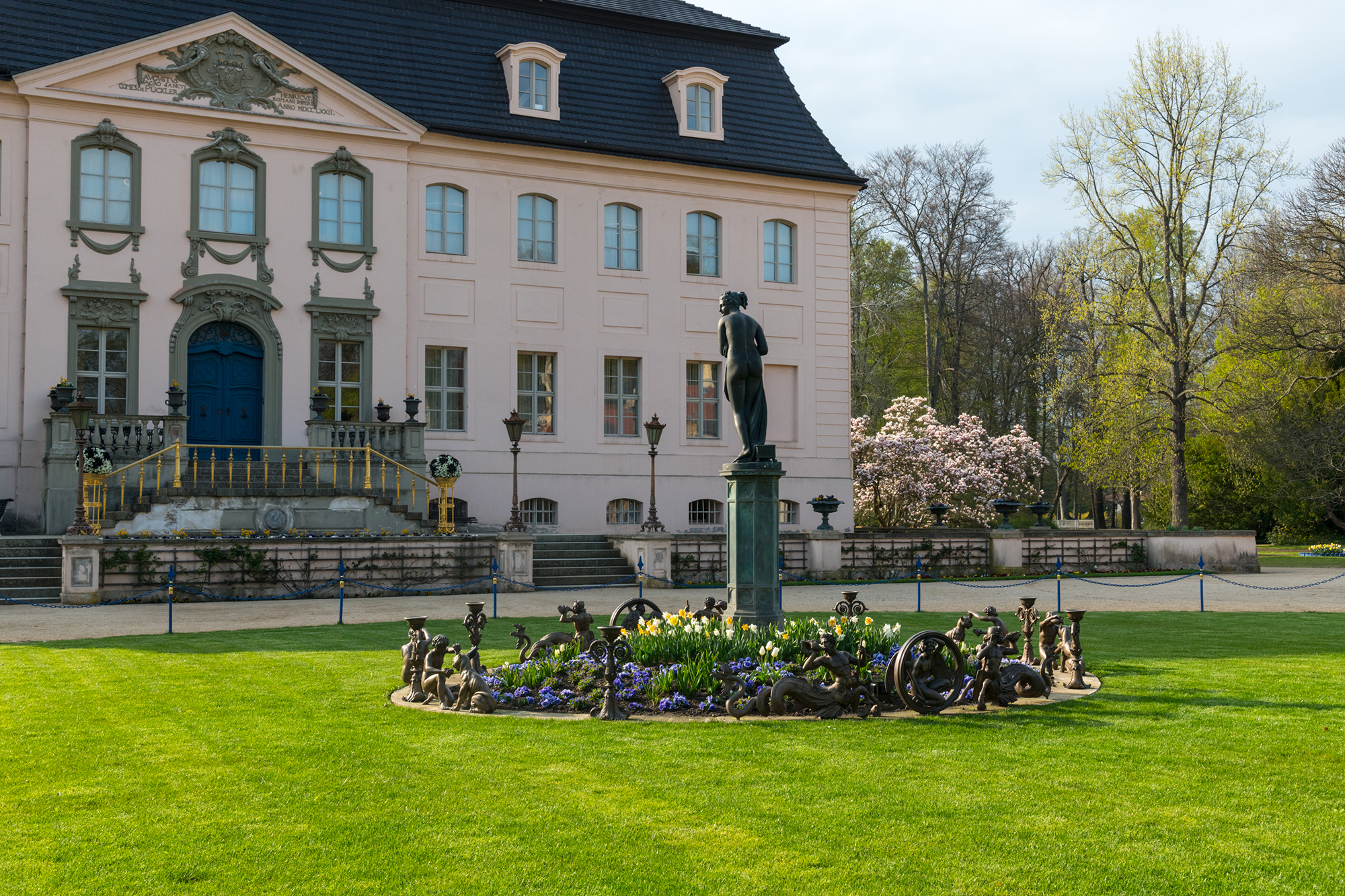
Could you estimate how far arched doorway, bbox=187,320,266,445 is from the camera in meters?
24.8

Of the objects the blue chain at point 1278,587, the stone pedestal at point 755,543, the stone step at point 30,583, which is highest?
the stone pedestal at point 755,543

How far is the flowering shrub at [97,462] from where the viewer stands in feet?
65.8

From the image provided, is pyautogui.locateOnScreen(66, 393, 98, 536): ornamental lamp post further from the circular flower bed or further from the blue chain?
the blue chain

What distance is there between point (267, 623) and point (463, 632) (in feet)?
10.5

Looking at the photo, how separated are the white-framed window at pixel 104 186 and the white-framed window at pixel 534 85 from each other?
8.95m

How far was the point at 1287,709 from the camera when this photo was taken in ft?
30.6

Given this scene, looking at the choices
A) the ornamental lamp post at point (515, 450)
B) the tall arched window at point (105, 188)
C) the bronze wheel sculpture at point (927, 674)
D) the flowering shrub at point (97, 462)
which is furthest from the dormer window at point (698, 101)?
the bronze wheel sculpture at point (927, 674)

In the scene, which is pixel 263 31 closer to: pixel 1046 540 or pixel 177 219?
pixel 177 219

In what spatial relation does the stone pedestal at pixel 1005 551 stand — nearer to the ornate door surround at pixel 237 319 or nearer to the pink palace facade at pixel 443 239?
the pink palace facade at pixel 443 239

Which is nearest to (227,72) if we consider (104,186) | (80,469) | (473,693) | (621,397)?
(104,186)

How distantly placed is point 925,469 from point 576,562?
55.5ft

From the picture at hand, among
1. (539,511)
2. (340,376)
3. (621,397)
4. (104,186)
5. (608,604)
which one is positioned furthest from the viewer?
(621,397)

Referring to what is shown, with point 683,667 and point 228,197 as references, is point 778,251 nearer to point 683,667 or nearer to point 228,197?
point 228,197

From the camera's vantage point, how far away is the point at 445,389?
88.9ft
